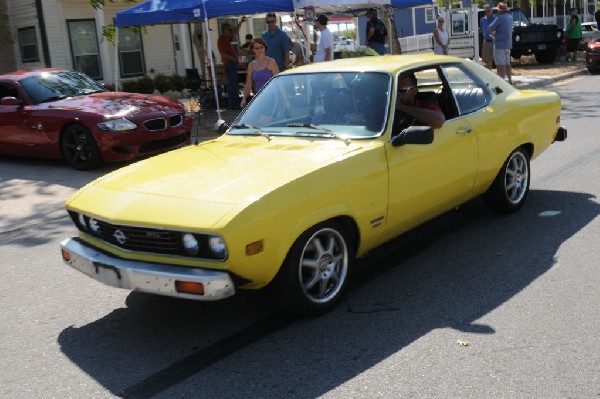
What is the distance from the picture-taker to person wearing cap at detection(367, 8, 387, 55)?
1507 cm

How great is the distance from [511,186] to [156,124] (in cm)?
544

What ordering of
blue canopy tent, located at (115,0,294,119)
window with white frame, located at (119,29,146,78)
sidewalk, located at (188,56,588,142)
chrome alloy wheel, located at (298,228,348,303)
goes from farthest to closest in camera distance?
window with white frame, located at (119,29,146,78)
sidewalk, located at (188,56,588,142)
blue canopy tent, located at (115,0,294,119)
chrome alloy wheel, located at (298,228,348,303)

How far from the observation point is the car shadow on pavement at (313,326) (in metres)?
3.71

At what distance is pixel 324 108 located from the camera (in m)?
5.25

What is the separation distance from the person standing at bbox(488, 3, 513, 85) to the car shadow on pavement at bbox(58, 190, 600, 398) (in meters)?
12.0

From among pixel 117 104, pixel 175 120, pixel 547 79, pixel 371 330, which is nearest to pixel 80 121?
pixel 117 104

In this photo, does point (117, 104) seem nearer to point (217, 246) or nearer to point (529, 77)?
point (217, 246)

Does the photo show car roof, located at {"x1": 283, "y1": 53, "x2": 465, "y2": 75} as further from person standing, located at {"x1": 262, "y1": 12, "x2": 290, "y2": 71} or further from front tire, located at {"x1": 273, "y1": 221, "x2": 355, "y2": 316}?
person standing, located at {"x1": 262, "y1": 12, "x2": 290, "y2": 71}

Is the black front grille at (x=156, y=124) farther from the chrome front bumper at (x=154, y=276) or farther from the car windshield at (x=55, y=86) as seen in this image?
the chrome front bumper at (x=154, y=276)

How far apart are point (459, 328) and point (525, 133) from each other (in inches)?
110

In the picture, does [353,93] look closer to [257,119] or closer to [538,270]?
[257,119]

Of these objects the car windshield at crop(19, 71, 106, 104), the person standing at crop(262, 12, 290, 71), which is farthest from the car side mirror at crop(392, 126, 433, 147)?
the person standing at crop(262, 12, 290, 71)

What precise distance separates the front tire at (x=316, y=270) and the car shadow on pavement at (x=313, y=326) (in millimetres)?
120

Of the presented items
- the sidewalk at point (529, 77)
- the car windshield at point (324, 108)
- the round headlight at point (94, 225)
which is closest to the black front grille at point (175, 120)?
the sidewalk at point (529, 77)
